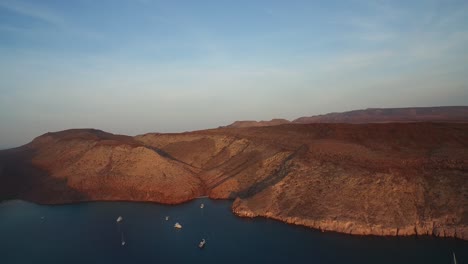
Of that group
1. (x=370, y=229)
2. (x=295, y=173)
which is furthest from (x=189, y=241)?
(x=370, y=229)

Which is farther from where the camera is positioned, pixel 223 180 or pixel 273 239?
pixel 223 180

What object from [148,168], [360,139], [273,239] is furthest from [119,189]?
[360,139]

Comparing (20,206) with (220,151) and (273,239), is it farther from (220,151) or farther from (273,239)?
(273,239)

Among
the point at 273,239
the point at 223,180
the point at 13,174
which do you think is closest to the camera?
the point at 273,239

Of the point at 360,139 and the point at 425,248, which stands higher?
the point at 360,139

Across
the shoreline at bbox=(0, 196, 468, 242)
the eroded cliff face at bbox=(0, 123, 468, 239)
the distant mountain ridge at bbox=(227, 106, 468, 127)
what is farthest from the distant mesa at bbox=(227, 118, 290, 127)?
the shoreline at bbox=(0, 196, 468, 242)

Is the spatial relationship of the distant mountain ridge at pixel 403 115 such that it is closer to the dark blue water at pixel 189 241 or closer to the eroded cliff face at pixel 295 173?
the eroded cliff face at pixel 295 173

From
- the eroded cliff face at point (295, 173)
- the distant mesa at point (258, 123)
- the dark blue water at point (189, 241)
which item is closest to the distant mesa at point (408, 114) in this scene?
the distant mesa at point (258, 123)
